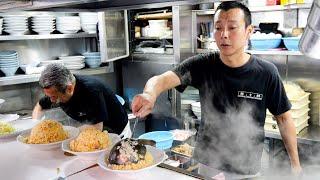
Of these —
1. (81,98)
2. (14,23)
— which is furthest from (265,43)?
(14,23)

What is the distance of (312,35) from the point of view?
2.89 ft

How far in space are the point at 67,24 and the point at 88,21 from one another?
Result: 358 millimetres

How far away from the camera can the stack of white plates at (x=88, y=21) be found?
459cm

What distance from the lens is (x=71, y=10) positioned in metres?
2.18

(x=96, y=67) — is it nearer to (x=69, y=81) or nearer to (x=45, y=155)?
(x=69, y=81)

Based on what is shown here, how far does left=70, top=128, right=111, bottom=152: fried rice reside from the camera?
1554mm

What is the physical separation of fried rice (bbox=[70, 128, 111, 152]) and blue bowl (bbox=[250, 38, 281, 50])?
8.82 ft

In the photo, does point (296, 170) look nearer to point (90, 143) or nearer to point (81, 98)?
point (90, 143)

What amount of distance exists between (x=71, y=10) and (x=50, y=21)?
2.13 m

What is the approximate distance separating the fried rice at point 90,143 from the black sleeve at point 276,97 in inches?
48.5

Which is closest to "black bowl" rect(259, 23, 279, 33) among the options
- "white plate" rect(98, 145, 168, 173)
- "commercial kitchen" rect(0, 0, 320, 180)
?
"commercial kitchen" rect(0, 0, 320, 180)

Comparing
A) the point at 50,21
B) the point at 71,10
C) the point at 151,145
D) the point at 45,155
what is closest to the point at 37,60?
the point at 50,21

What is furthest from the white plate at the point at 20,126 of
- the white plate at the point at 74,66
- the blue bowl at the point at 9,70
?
the white plate at the point at 74,66

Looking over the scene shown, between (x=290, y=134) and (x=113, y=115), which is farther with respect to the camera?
(x=113, y=115)
